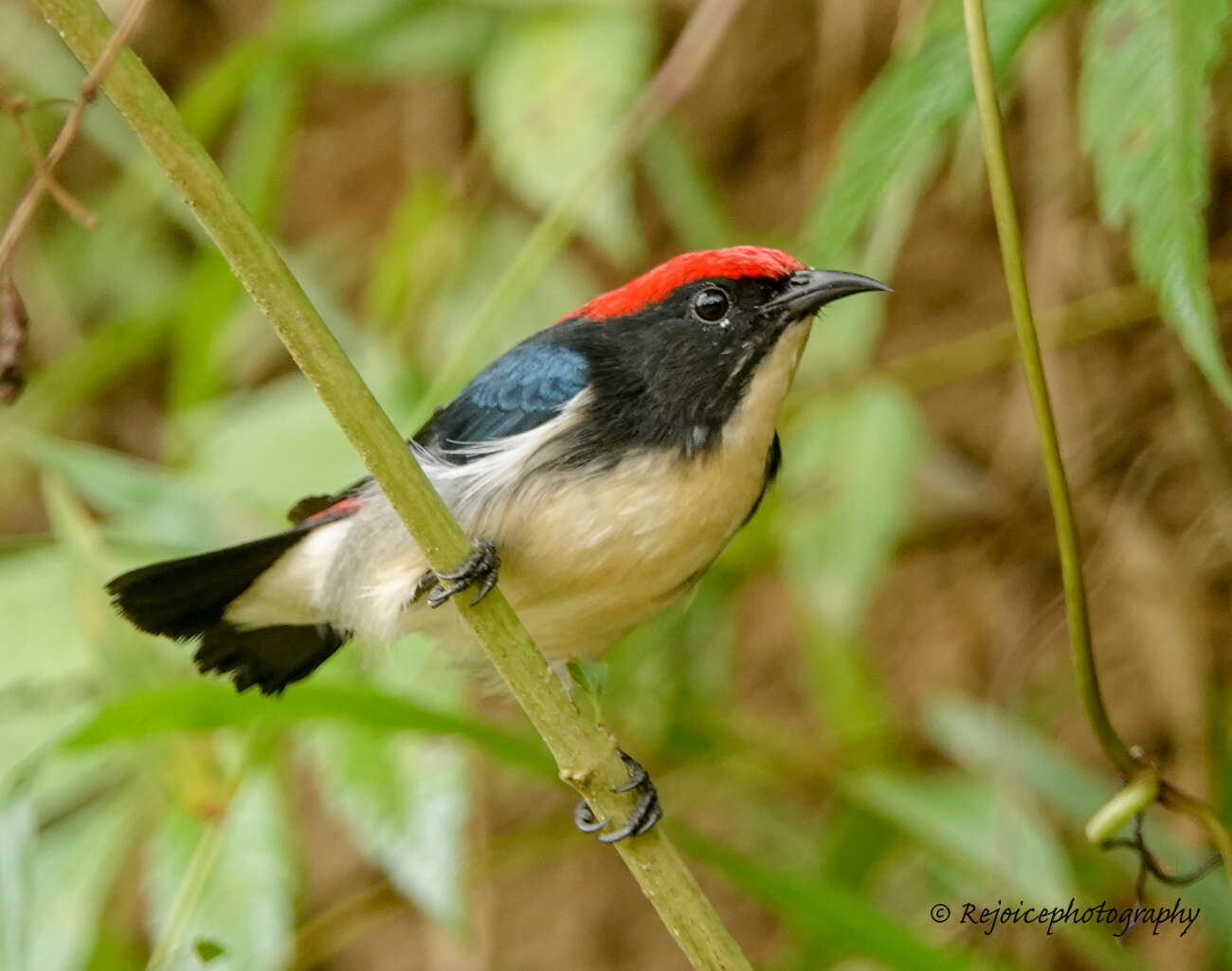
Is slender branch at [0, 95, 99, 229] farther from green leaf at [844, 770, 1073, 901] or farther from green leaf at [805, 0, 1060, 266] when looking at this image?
green leaf at [844, 770, 1073, 901]

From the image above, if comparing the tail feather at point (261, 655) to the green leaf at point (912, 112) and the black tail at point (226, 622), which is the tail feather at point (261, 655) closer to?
the black tail at point (226, 622)

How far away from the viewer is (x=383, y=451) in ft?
4.91

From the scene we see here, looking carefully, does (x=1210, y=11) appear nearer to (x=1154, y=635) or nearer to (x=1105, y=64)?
(x=1105, y=64)

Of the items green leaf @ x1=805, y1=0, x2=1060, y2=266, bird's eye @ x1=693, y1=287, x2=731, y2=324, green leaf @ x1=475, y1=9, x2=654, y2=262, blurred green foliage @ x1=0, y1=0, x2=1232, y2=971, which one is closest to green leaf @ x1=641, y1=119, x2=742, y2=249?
blurred green foliage @ x1=0, y1=0, x2=1232, y2=971

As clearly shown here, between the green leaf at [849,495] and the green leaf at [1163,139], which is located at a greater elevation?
the green leaf at [1163,139]

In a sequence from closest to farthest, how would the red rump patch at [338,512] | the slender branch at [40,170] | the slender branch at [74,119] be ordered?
1. the slender branch at [74,119]
2. the slender branch at [40,170]
3. the red rump patch at [338,512]

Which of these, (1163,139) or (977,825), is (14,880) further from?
(977,825)

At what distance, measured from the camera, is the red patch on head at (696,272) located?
234 cm

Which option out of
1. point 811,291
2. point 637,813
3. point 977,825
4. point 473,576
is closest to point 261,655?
point 473,576

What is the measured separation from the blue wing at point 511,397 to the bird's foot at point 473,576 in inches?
12.8

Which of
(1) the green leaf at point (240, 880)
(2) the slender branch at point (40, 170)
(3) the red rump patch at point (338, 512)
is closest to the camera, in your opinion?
(2) the slender branch at point (40, 170)

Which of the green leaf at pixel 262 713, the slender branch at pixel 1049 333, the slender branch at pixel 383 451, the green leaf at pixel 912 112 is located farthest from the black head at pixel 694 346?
the slender branch at pixel 1049 333

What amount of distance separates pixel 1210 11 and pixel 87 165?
549cm

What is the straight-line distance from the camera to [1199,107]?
1655mm
